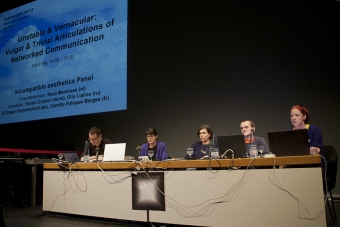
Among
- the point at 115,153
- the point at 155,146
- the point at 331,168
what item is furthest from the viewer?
the point at 155,146

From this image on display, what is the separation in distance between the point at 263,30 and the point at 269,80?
2.31 feet

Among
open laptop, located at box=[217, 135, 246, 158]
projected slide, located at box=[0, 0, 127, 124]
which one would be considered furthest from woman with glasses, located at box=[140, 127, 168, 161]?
open laptop, located at box=[217, 135, 246, 158]

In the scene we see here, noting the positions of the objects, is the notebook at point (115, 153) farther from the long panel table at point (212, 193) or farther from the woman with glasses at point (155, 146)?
the woman with glasses at point (155, 146)

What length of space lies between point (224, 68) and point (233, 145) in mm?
2046

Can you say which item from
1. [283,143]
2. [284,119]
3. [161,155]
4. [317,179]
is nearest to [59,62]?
[161,155]

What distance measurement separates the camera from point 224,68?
4211mm

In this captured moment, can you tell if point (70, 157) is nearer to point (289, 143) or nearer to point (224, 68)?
point (289, 143)

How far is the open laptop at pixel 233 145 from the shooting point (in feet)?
7.77

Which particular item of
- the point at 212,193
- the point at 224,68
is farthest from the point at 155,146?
the point at 224,68

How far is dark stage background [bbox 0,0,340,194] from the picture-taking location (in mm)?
3811

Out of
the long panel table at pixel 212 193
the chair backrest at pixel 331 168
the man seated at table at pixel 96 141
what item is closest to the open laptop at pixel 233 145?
the long panel table at pixel 212 193

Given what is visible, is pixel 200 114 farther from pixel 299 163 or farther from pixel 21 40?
pixel 21 40

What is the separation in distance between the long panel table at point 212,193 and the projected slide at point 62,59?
155cm

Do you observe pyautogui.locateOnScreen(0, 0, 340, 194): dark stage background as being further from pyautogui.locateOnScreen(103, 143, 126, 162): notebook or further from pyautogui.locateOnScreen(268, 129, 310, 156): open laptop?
pyautogui.locateOnScreen(268, 129, 310, 156): open laptop
